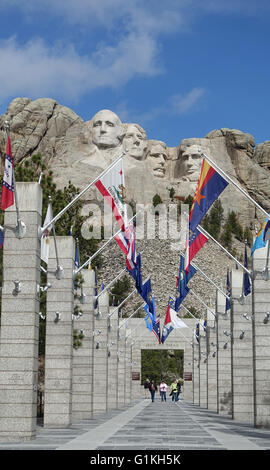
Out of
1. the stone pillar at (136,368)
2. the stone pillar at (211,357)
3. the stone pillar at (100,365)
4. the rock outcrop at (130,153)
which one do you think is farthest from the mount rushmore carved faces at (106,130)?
the stone pillar at (100,365)

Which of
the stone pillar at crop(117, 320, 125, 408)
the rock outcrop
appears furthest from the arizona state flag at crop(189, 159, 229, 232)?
the rock outcrop

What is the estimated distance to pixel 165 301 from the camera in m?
102

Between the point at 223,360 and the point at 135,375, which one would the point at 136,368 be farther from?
the point at 223,360

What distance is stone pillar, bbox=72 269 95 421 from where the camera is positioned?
1105 inches

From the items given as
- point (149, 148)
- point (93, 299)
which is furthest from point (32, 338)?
point (149, 148)

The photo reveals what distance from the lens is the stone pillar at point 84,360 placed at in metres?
28.1

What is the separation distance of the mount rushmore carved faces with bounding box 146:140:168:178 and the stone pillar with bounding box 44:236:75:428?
118 meters

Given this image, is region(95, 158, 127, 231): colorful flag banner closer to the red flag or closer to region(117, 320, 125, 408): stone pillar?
the red flag

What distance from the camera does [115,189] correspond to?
70.3ft

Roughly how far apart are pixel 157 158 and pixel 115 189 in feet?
400

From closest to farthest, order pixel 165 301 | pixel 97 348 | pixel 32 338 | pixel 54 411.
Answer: pixel 32 338
pixel 54 411
pixel 97 348
pixel 165 301

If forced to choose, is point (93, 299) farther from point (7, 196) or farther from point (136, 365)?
point (136, 365)

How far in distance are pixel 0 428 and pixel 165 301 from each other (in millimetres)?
86141

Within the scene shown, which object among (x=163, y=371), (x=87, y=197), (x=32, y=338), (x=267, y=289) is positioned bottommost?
(x=163, y=371)
